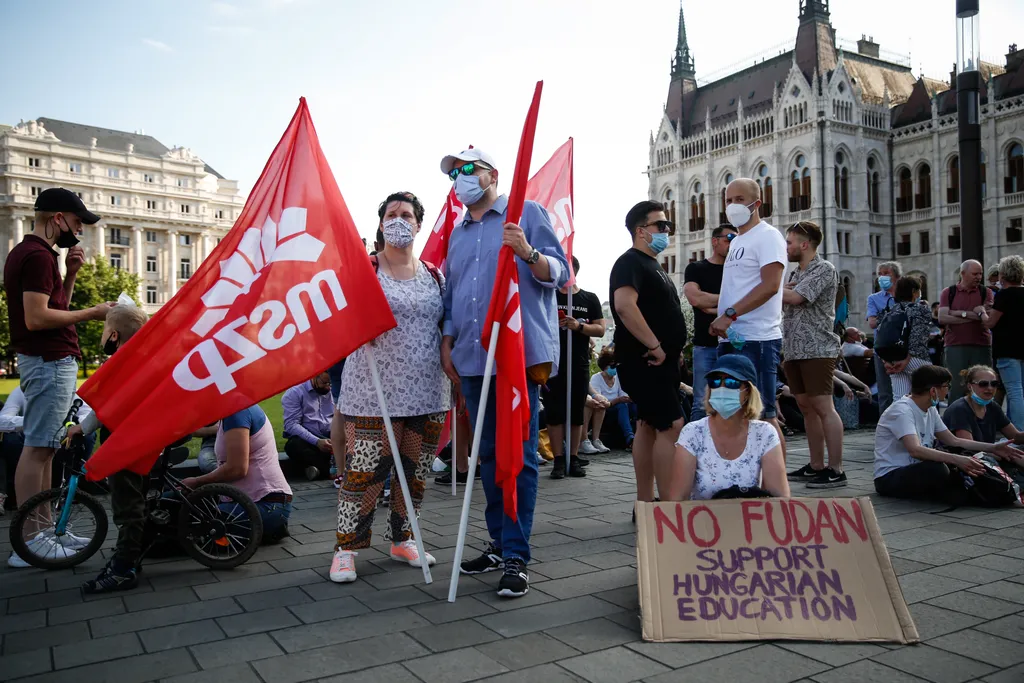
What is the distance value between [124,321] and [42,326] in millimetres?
687

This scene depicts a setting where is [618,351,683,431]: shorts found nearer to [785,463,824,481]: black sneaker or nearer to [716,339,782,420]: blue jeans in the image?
[716,339,782,420]: blue jeans

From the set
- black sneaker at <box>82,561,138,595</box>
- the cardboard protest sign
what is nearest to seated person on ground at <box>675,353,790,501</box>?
the cardboard protest sign

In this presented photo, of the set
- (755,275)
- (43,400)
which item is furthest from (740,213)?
(43,400)

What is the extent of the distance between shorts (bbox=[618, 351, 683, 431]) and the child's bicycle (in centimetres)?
238

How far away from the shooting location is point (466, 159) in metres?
4.61

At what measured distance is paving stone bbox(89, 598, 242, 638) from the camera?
12.8 feet

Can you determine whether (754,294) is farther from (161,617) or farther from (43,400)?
(43,400)

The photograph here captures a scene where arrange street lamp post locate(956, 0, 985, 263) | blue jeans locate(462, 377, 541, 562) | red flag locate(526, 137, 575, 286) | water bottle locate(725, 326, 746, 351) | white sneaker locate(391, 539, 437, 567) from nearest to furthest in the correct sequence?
blue jeans locate(462, 377, 541, 562), white sneaker locate(391, 539, 437, 567), water bottle locate(725, 326, 746, 351), red flag locate(526, 137, 575, 286), street lamp post locate(956, 0, 985, 263)

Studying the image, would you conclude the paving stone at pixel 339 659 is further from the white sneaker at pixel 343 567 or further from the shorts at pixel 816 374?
the shorts at pixel 816 374

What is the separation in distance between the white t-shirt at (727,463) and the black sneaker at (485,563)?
1.14 meters

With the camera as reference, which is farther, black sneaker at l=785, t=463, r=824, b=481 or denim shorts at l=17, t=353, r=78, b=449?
black sneaker at l=785, t=463, r=824, b=481

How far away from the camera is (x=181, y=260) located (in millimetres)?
105438

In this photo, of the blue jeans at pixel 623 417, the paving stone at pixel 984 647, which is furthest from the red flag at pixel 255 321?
the blue jeans at pixel 623 417

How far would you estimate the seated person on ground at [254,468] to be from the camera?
17.0ft
